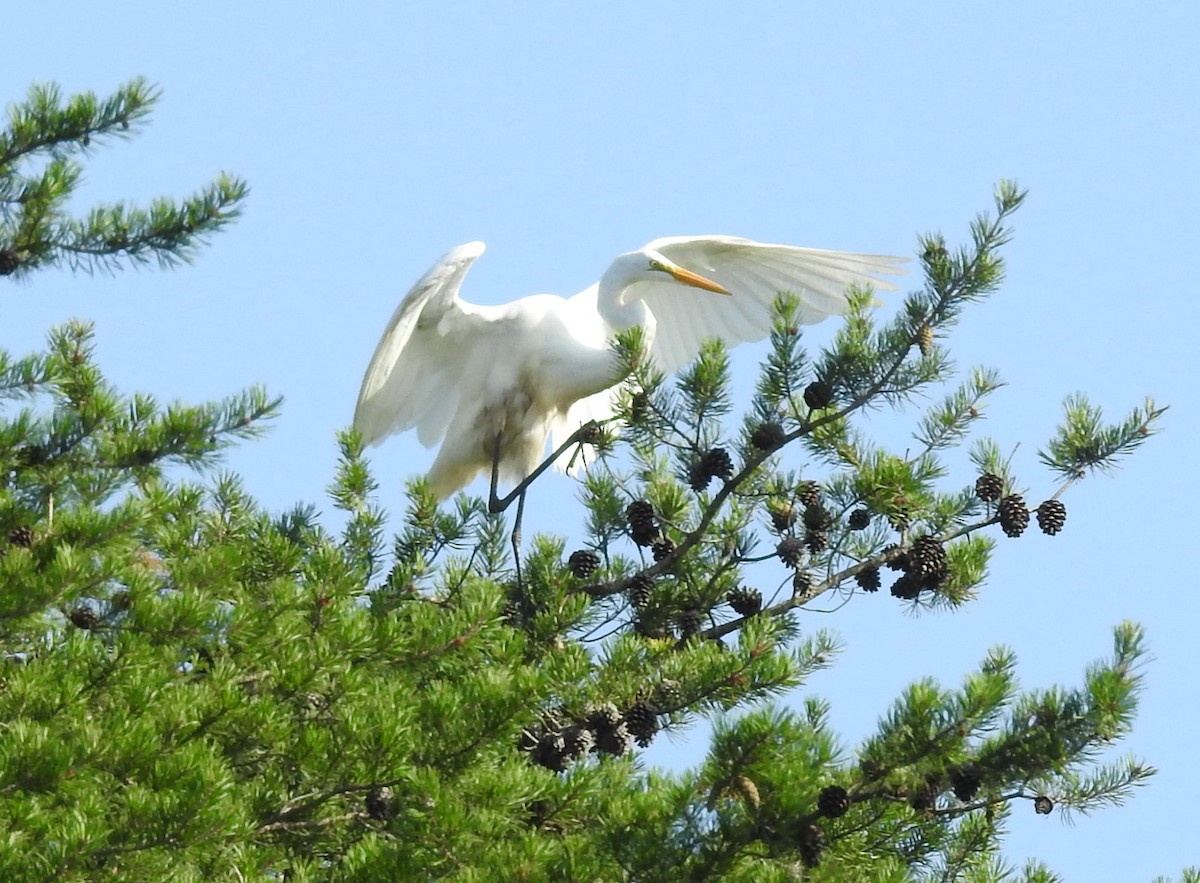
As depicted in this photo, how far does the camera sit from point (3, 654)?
11.6 feet

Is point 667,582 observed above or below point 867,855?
above

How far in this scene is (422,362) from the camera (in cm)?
550

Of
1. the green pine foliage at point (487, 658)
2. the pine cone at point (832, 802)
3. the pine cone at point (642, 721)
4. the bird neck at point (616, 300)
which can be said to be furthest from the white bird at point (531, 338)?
the pine cone at point (832, 802)

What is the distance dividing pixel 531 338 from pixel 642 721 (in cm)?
228

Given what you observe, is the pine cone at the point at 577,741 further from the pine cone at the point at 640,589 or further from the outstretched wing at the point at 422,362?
the outstretched wing at the point at 422,362

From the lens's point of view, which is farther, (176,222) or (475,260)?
(475,260)

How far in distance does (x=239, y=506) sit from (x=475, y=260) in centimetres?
124

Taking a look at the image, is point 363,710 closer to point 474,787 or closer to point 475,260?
point 474,787

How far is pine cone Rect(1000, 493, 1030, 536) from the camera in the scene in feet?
11.6

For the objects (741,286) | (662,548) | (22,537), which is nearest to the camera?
(22,537)

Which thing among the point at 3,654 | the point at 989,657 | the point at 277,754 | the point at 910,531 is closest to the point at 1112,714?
the point at 989,657

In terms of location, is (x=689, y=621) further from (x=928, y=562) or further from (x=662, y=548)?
(x=928, y=562)

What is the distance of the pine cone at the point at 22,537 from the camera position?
12.1 feet

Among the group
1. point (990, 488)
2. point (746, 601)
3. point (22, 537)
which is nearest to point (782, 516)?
point (746, 601)
